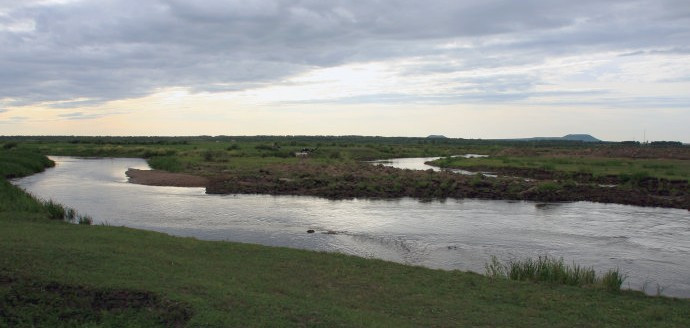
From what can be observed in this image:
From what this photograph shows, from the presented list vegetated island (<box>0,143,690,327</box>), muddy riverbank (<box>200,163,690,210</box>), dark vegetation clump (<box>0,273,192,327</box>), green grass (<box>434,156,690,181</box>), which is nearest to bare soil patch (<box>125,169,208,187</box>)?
muddy riverbank (<box>200,163,690,210</box>)

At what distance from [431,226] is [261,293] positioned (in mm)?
16659

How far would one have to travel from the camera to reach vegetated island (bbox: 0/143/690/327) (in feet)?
33.8

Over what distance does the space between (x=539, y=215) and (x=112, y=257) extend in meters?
25.9

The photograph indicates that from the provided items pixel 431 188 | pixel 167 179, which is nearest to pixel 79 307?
pixel 431 188

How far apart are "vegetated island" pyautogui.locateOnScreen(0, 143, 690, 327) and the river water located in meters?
4.52

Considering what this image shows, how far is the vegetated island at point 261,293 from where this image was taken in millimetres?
10305

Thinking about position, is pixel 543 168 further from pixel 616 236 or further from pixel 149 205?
pixel 149 205

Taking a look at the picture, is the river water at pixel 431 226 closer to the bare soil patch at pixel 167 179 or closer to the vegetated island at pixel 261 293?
the vegetated island at pixel 261 293

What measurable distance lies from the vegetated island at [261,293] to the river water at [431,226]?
4521 millimetres

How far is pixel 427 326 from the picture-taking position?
33.7 feet

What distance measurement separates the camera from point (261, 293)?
11.8 metres

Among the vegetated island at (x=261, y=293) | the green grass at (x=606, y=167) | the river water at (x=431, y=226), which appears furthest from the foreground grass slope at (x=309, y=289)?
the green grass at (x=606, y=167)

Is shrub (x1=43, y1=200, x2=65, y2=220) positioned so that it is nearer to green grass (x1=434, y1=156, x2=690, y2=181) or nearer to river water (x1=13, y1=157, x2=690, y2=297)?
river water (x1=13, y1=157, x2=690, y2=297)

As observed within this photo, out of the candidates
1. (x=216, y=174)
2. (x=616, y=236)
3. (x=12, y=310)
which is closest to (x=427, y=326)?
(x=12, y=310)
